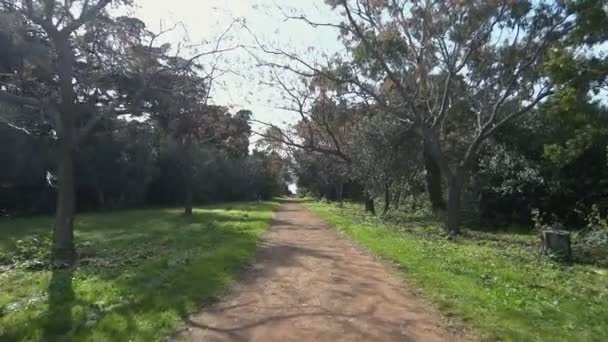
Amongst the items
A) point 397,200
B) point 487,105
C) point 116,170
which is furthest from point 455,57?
point 116,170

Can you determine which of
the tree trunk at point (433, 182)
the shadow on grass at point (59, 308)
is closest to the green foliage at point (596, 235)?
the tree trunk at point (433, 182)

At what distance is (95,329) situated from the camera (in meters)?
5.90

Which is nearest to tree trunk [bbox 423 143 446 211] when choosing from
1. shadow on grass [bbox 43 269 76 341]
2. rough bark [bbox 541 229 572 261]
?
rough bark [bbox 541 229 572 261]

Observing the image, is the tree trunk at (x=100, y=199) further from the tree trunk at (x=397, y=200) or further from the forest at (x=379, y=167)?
the tree trunk at (x=397, y=200)

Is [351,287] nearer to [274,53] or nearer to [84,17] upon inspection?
[84,17]

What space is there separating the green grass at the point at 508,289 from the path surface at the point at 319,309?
0.49m

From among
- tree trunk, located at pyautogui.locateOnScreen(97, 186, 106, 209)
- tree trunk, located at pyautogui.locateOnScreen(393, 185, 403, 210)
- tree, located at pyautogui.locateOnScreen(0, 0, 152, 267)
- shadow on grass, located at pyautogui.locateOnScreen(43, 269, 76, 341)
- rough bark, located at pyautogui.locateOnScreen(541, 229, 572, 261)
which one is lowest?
shadow on grass, located at pyautogui.locateOnScreen(43, 269, 76, 341)

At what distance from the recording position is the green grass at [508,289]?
5.98 m

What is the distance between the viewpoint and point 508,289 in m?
8.09

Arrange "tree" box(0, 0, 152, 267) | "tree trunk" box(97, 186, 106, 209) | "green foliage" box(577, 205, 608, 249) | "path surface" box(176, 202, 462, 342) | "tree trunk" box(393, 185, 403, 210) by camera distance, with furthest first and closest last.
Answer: "tree trunk" box(97, 186, 106, 209), "tree trunk" box(393, 185, 403, 210), "green foliage" box(577, 205, 608, 249), "tree" box(0, 0, 152, 267), "path surface" box(176, 202, 462, 342)

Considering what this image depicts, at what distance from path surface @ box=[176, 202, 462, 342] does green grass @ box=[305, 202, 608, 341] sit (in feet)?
1.61

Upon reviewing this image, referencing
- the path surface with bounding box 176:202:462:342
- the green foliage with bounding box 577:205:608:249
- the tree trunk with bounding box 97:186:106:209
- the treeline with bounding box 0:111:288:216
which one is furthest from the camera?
the tree trunk with bounding box 97:186:106:209

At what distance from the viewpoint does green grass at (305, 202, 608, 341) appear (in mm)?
5977

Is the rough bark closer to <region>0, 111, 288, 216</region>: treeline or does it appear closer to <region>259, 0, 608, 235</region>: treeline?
<region>259, 0, 608, 235</region>: treeline
